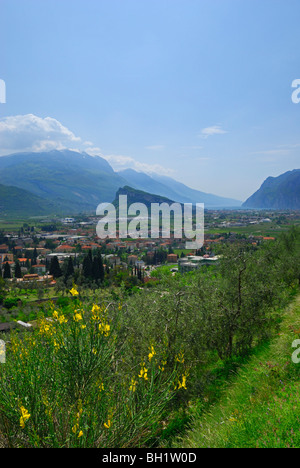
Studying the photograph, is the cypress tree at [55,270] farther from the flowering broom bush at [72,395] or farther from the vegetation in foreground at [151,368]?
the flowering broom bush at [72,395]

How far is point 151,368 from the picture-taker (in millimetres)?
4137

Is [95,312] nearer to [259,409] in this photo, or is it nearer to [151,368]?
[151,368]

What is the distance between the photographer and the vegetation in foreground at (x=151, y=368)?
3191 mm

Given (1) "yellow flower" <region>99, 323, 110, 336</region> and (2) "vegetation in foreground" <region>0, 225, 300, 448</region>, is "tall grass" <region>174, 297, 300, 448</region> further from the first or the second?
(1) "yellow flower" <region>99, 323, 110, 336</region>

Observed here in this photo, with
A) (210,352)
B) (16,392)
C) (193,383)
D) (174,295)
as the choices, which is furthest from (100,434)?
(210,352)

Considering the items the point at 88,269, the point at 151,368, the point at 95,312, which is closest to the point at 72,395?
the point at 95,312

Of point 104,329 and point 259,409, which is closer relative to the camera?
point 104,329

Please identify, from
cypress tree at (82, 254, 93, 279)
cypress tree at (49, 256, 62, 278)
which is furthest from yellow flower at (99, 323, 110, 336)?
cypress tree at (49, 256, 62, 278)

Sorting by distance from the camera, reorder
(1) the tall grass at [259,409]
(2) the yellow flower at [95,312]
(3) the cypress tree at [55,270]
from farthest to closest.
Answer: (3) the cypress tree at [55,270], (2) the yellow flower at [95,312], (1) the tall grass at [259,409]

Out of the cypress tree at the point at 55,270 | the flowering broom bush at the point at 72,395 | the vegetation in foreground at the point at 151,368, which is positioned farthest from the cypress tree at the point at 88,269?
the flowering broom bush at the point at 72,395

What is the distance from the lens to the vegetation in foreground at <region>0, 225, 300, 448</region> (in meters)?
3.19

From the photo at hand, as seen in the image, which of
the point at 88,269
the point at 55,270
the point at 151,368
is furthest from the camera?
the point at 55,270
